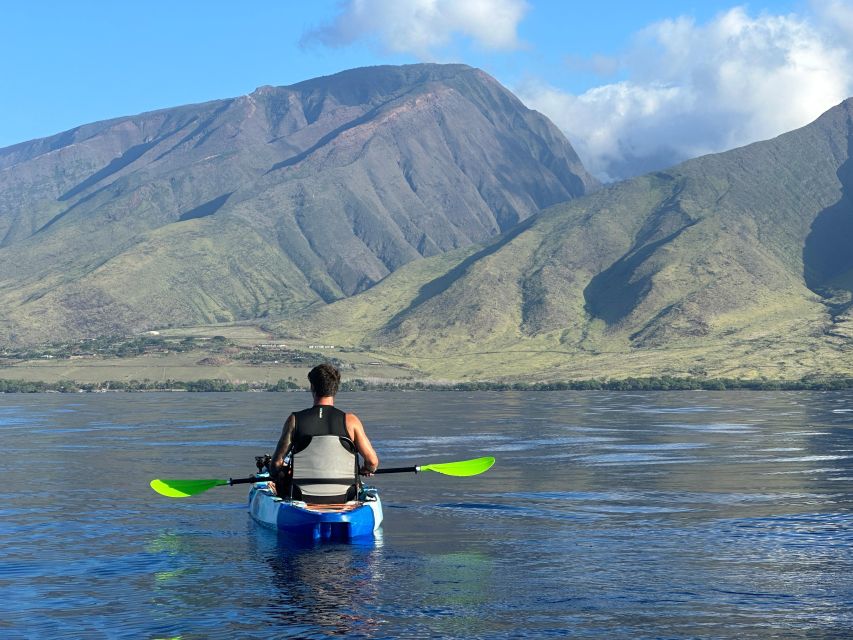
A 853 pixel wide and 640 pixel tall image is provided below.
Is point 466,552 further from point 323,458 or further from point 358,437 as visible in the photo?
point 358,437

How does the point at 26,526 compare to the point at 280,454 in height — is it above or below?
below

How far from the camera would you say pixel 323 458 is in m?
33.5

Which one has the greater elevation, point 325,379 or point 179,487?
point 325,379

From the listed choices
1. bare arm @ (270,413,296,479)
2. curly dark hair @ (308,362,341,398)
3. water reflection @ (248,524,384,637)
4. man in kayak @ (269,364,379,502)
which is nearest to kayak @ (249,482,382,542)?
water reflection @ (248,524,384,637)

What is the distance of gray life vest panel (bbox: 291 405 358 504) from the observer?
1272 inches

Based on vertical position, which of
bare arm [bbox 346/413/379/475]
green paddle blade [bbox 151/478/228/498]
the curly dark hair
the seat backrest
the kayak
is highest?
the curly dark hair

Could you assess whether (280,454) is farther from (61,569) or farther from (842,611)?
(842,611)

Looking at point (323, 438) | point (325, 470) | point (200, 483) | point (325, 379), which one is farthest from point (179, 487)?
point (325, 379)

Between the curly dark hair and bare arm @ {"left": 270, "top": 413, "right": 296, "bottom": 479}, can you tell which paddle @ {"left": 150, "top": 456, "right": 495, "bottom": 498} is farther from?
the curly dark hair

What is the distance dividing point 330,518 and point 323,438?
341cm

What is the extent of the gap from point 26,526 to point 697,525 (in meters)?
24.8

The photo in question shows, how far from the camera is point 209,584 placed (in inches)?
1270

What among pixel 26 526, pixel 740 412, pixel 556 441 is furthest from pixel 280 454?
pixel 740 412

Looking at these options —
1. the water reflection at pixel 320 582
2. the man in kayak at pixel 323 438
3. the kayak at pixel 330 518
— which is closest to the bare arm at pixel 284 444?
the man in kayak at pixel 323 438
